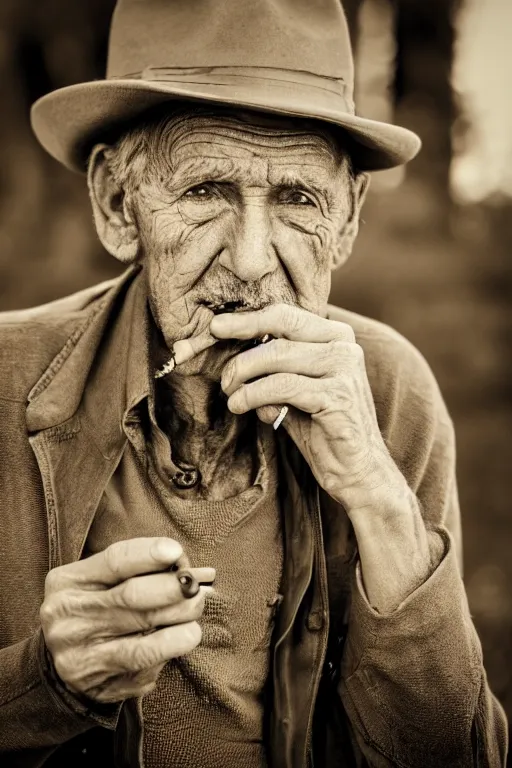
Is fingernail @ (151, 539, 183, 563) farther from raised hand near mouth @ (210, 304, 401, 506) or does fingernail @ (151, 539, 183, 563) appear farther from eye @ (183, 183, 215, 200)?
eye @ (183, 183, 215, 200)

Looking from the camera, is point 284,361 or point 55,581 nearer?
point 55,581

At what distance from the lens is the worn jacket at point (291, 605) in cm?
214

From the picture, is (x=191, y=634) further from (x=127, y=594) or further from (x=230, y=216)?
(x=230, y=216)

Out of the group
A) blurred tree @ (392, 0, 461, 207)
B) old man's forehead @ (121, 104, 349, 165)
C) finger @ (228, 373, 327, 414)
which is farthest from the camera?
blurred tree @ (392, 0, 461, 207)

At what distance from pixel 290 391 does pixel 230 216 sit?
464mm

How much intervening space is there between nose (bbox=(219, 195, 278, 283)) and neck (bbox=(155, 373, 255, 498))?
39cm

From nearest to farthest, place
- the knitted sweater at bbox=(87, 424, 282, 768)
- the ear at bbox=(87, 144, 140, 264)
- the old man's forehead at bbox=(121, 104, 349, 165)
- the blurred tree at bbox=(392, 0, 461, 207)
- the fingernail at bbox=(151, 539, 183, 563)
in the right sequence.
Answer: the fingernail at bbox=(151, 539, 183, 563)
the old man's forehead at bbox=(121, 104, 349, 165)
the knitted sweater at bbox=(87, 424, 282, 768)
the ear at bbox=(87, 144, 140, 264)
the blurred tree at bbox=(392, 0, 461, 207)

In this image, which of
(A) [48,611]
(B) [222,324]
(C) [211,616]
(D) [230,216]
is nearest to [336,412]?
(B) [222,324]

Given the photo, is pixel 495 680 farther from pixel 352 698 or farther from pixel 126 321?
pixel 126 321

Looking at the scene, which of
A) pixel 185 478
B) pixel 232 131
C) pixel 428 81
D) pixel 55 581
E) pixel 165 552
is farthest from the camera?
pixel 428 81

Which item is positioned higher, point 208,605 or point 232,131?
point 232,131

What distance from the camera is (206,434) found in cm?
247

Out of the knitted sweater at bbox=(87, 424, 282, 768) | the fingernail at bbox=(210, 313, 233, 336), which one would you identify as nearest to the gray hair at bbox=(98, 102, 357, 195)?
the fingernail at bbox=(210, 313, 233, 336)

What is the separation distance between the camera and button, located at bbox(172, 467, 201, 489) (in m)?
2.38
